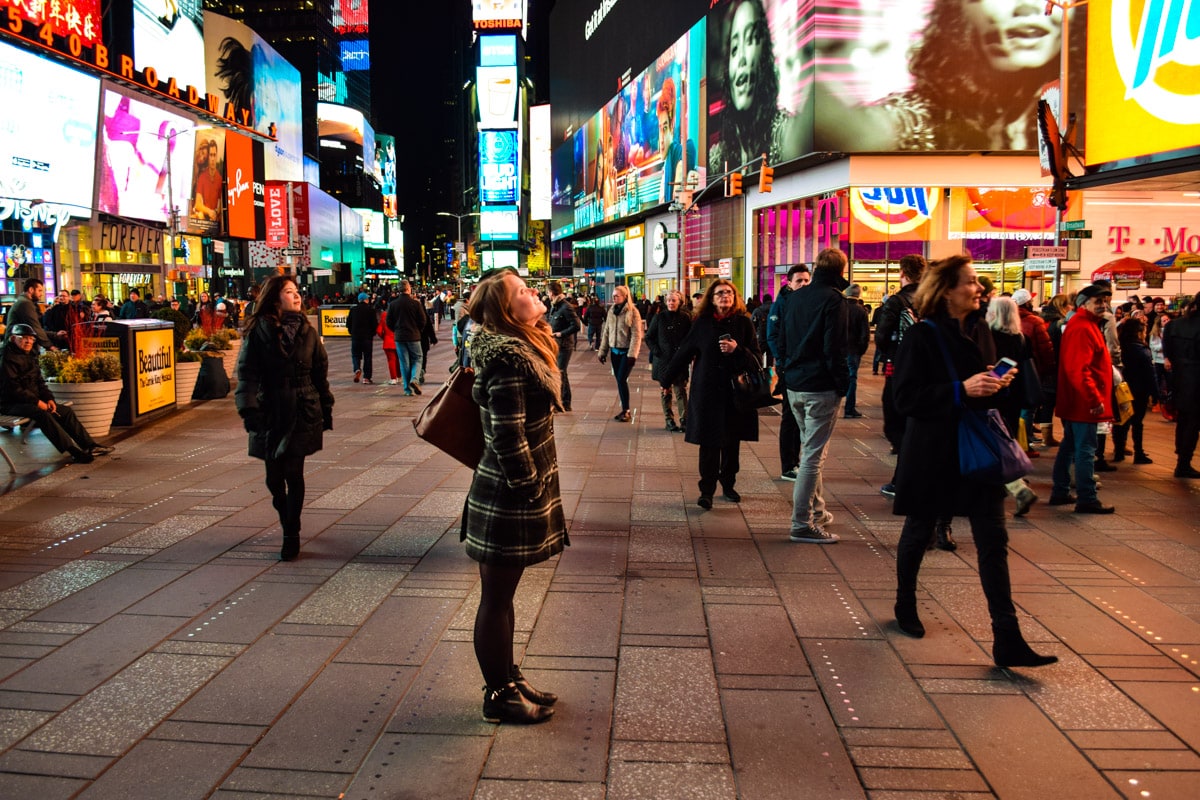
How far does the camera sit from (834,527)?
720cm

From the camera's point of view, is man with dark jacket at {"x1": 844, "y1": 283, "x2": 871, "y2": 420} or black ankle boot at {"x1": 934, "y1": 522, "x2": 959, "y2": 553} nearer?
black ankle boot at {"x1": 934, "y1": 522, "x2": 959, "y2": 553}

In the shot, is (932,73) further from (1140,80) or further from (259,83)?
(259,83)

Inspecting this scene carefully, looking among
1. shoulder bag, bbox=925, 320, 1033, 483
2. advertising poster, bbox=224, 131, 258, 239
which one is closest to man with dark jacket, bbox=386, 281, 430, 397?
shoulder bag, bbox=925, 320, 1033, 483

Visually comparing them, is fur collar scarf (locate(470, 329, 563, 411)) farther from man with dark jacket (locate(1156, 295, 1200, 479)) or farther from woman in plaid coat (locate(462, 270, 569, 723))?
man with dark jacket (locate(1156, 295, 1200, 479))

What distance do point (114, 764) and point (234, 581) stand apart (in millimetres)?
2304

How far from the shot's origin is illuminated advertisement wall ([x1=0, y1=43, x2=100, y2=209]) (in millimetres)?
35906

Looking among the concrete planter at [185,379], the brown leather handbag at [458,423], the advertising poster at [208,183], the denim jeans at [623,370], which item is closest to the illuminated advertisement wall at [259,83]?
the advertising poster at [208,183]

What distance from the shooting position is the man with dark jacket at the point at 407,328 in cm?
1622

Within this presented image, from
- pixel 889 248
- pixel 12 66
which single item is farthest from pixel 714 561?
pixel 12 66

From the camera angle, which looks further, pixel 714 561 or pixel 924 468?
pixel 714 561

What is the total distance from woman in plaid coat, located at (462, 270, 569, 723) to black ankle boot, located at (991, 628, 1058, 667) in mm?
2087

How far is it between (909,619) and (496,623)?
2240 millimetres

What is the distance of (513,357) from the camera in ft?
11.7

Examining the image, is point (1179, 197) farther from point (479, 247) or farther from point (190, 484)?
point (479, 247)
